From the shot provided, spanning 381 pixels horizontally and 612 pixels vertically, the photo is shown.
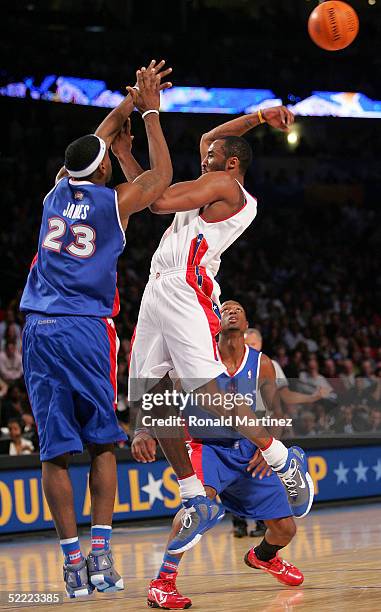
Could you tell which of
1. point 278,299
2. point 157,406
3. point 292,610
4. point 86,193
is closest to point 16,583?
point 157,406

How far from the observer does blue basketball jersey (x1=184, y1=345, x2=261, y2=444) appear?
5895 millimetres

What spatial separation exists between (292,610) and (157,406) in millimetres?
1478

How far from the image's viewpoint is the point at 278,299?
59.4 ft

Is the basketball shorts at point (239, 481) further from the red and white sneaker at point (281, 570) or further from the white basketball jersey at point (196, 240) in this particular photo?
the white basketball jersey at point (196, 240)

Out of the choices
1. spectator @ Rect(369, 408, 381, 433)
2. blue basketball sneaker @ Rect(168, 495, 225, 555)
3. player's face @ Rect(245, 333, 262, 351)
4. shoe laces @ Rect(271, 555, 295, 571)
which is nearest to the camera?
blue basketball sneaker @ Rect(168, 495, 225, 555)

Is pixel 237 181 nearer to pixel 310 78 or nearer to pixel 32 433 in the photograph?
pixel 32 433

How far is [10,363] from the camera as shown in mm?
11875

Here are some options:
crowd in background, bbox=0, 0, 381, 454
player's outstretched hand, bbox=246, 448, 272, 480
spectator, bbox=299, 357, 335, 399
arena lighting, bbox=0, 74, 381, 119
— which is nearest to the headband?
player's outstretched hand, bbox=246, 448, 272, 480

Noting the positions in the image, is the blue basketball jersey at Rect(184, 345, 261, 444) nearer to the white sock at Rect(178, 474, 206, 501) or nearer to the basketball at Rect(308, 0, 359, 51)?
the white sock at Rect(178, 474, 206, 501)

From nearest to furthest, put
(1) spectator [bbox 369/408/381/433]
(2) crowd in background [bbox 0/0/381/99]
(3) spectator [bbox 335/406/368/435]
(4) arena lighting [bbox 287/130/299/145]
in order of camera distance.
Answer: (3) spectator [bbox 335/406/368/435], (1) spectator [bbox 369/408/381/433], (2) crowd in background [bbox 0/0/381/99], (4) arena lighting [bbox 287/130/299/145]

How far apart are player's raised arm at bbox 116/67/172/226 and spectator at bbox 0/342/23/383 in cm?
692

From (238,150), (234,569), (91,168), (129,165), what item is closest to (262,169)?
(234,569)

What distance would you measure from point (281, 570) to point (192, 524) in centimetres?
86

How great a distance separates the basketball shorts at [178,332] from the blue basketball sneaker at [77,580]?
3.93 ft
